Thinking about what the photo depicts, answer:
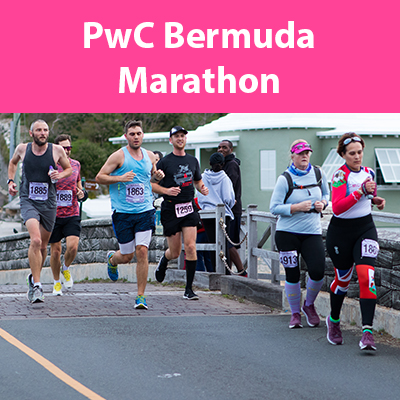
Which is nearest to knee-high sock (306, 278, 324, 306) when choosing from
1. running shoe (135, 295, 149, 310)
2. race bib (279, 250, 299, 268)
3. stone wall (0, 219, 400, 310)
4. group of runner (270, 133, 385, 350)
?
group of runner (270, 133, 385, 350)

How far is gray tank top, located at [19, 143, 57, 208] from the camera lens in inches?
345

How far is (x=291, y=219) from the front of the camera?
24.2 feet

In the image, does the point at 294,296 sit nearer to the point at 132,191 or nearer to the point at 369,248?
the point at 369,248

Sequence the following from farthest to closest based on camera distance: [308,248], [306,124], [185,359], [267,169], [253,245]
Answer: [267,169] → [306,124] → [253,245] → [308,248] → [185,359]

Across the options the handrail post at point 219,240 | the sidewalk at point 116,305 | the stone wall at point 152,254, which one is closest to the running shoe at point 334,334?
the stone wall at point 152,254

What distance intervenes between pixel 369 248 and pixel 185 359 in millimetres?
1807

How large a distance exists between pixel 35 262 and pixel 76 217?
1680 mm

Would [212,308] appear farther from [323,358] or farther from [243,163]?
[243,163]

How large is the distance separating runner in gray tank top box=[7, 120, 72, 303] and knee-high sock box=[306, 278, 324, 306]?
311cm

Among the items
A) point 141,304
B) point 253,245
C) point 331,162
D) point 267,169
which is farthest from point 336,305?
point 267,169

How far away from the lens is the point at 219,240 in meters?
10.8

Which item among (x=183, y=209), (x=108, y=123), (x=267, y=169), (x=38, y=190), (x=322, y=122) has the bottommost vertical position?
(x=183, y=209)

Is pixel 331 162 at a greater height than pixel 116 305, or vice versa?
pixel 331 162

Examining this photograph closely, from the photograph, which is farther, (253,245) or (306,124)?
(306,124)
